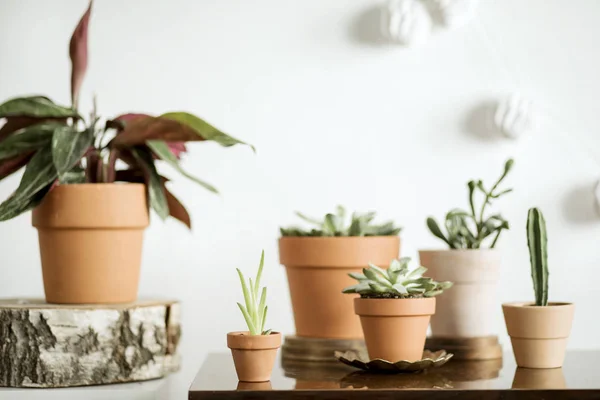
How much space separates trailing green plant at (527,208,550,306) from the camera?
1.18 meters

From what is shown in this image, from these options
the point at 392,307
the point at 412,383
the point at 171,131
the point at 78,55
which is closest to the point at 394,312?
the point at 392,307

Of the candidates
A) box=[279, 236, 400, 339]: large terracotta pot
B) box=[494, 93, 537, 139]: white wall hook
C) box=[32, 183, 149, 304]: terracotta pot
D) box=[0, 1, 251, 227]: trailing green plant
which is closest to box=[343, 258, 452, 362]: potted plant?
box=[279, 236, 400, 339]: large terracotta pot

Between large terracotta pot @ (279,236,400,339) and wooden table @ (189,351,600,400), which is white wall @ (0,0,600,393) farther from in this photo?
wooden table @ (189,351,600,400)

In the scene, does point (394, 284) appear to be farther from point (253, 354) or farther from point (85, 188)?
point (85, 188)

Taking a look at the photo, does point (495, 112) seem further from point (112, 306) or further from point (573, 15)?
point (112, 306)

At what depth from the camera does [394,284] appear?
45.6 inches

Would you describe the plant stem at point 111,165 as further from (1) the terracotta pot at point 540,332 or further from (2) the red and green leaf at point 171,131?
(1) the terracotta pot at point 540,332

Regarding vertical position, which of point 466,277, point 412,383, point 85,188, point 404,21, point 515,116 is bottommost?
point 412,383

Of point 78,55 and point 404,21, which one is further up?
point 404,21

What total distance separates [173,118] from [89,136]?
0.14 metres

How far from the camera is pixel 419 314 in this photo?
3.79 feet

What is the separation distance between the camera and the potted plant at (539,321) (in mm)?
1171

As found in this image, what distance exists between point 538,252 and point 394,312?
26 centimetres

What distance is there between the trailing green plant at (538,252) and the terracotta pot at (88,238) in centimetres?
66
